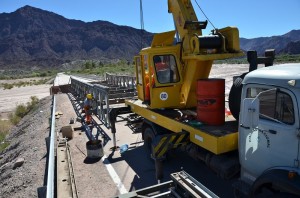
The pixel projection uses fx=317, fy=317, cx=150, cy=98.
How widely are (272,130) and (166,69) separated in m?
3.68

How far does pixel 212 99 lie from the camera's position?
616 centimetres

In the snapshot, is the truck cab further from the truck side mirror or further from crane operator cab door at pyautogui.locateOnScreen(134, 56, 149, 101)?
crane operator cab door at pyautogui.locateOnScreen(134, 56, 149, 101)

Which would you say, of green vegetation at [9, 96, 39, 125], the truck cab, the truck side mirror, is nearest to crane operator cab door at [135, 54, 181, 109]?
the truck cab

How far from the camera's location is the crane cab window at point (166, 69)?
7.59 metres

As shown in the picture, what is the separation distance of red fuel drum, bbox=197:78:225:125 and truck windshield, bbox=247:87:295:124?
1.32m

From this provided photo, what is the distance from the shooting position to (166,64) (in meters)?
7.63

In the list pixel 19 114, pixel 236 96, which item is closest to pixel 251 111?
pixel 236 96

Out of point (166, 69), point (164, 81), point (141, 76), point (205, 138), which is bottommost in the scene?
point (205, 138)

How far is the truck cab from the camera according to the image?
13.5 ft

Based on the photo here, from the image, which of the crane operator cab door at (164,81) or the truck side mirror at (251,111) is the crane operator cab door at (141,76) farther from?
the truck side mirror at (251,111)

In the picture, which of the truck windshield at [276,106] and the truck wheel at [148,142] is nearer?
the truck windshield at [276,106]

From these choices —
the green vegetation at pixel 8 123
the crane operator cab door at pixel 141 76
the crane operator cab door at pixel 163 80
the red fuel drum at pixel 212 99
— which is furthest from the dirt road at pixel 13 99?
the red fuel drum at pixel 212 99

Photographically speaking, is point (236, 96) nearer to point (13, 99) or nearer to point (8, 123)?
point (8, 123)

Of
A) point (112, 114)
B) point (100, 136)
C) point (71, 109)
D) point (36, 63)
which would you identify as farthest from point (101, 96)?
point (36, 63)
